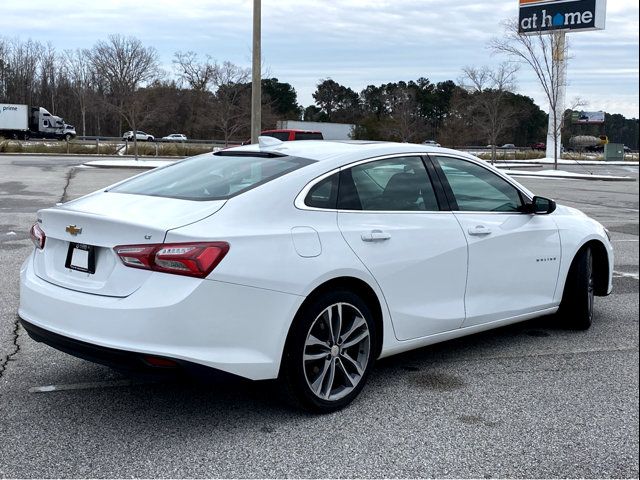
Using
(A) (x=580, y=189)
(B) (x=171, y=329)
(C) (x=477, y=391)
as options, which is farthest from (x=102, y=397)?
(A) (x=580, y=189)

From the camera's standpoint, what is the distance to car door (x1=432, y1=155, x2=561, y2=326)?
15.3 feet

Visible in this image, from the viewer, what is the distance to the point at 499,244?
4.77 m

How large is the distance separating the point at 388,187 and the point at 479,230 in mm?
694

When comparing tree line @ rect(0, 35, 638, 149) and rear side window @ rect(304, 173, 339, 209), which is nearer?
rear side window @ rect(304, 173, 339, 209)

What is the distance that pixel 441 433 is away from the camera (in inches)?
146

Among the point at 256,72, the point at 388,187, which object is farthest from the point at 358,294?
the point at 256,72

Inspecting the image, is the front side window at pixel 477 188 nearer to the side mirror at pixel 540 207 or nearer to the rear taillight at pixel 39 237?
the side mirror at pixel 540 207

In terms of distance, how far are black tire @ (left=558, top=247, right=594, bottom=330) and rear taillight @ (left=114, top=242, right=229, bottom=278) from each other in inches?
122

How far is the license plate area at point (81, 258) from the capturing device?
368cm

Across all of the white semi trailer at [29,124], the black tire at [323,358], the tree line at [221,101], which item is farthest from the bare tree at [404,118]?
the black tire at [323,358]

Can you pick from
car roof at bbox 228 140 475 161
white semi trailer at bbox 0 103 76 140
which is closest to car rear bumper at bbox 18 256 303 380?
car roof at bbox 228 140 475 161

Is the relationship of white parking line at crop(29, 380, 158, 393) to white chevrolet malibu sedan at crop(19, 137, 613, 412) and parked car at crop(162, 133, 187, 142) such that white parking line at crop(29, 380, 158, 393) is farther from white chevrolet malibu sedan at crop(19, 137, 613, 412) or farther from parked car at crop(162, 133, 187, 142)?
parked car at crop(162, 133, 187, 142)

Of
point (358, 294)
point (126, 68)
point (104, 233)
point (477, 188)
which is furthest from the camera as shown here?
point (126, 68)

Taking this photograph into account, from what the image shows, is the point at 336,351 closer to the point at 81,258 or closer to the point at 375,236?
the point at 375,236
